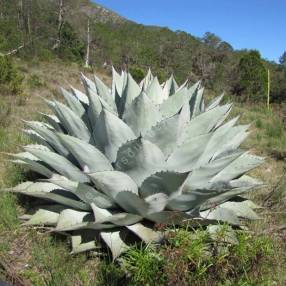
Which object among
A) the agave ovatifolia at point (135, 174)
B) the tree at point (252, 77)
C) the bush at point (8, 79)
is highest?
the tree at point (252, 77)

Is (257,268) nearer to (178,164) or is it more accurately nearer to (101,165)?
(178,164)

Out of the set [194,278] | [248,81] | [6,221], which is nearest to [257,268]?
[194,278]

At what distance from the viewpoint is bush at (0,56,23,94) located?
7.90m

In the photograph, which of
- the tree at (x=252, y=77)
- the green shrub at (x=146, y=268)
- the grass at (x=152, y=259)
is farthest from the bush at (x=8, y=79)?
the tree at (x=252, y=77)

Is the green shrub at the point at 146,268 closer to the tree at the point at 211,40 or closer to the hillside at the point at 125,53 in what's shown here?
the hillside at the point at 125,53

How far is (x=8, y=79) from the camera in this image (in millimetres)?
8328

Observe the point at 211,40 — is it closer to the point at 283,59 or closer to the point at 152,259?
the point at 283,59

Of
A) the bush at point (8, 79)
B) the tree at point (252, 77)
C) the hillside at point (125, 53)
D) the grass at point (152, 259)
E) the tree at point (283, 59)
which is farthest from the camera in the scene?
the tree at point (283, 59)

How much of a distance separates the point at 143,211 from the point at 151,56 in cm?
2889

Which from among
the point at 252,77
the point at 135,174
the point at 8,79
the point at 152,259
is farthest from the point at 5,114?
the point at 252,77

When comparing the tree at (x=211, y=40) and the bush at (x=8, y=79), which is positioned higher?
the tree at (x=211, y=40)

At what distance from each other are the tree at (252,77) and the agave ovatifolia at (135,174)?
70.8 feet

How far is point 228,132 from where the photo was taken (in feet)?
11.0

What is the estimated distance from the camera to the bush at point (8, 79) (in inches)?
311
